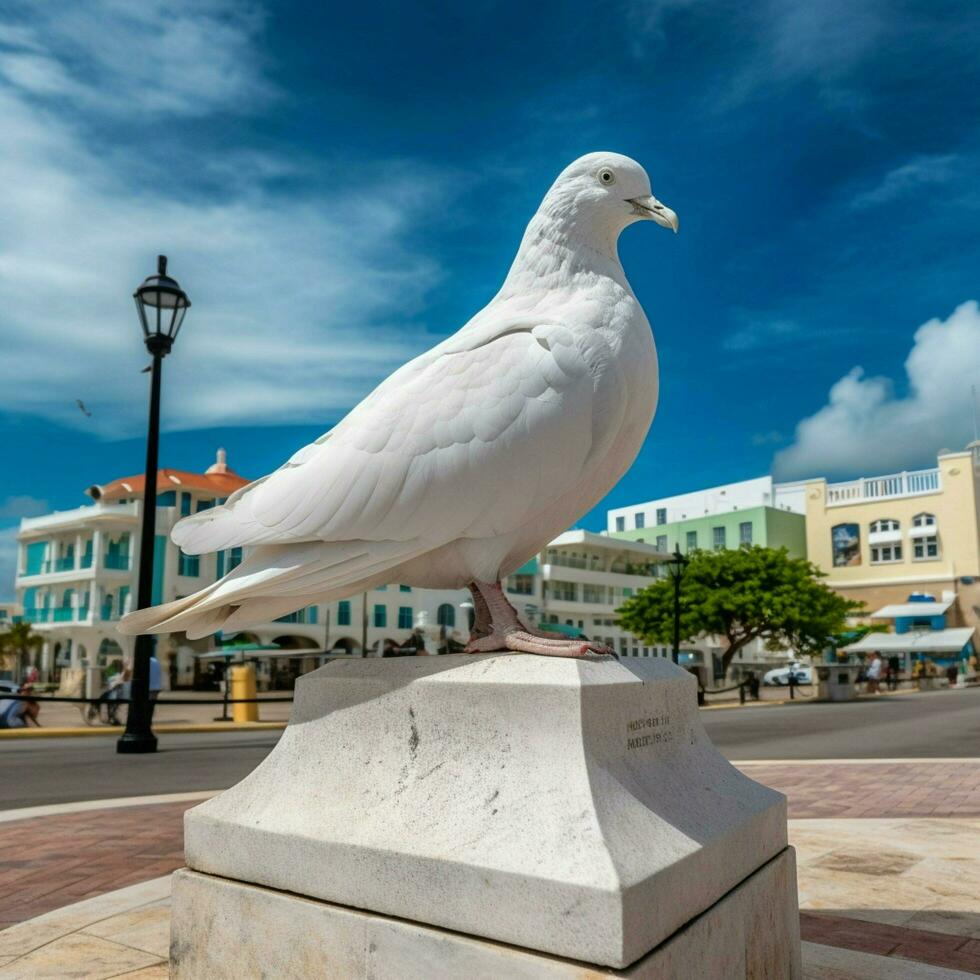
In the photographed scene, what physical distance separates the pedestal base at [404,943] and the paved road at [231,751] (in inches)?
214

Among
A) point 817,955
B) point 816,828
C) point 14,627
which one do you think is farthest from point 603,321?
point 14,627

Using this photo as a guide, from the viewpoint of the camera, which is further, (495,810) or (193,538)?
(193,538)

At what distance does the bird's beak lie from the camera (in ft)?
9.66

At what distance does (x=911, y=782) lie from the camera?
7.87 m

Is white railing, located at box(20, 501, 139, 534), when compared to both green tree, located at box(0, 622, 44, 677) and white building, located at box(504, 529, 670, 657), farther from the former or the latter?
white building, located at box(504, 529, 670, 657)

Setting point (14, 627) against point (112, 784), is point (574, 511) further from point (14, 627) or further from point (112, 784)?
point (14, 627)

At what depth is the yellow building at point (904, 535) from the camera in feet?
140

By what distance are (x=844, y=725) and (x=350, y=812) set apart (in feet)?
48.2

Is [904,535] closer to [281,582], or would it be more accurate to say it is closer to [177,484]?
[177,484]

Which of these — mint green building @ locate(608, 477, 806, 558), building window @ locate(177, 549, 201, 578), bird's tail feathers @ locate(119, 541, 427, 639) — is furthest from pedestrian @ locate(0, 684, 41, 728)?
mint green building @ locate(608, 477, 806, 558)

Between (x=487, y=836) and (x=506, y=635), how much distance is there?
0.61 meters

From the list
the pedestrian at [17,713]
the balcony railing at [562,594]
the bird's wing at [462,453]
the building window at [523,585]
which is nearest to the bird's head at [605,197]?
the bird's wing at [462,453]

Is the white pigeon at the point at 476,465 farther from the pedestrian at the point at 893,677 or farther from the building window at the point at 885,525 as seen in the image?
the building window at the point at 885,525

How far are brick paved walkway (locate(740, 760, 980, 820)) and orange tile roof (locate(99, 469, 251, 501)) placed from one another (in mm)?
30259
